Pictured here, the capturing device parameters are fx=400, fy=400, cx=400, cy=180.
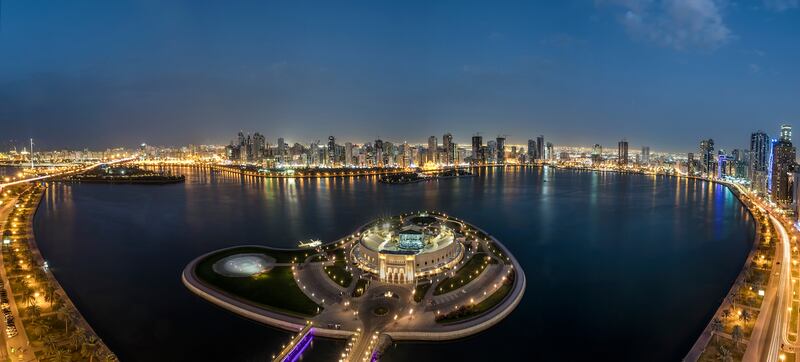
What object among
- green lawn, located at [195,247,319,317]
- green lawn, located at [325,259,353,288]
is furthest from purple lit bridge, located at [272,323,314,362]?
green lawn, located at [325,259,353,288]

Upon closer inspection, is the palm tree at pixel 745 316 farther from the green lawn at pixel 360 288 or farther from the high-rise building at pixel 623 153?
the high-rise building at pixel 623 153

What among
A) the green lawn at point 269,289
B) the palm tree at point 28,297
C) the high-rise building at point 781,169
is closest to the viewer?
the palm tree at point 28,297

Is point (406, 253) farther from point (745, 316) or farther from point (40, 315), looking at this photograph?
point (40, 315)

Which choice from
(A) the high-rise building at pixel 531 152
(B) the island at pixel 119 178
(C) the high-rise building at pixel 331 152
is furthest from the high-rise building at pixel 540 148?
(B) the island at pixel 119 178

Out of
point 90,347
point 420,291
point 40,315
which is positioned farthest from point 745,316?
point 40,315

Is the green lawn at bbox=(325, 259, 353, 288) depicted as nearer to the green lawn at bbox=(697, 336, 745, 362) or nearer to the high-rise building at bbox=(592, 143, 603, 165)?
the green lawn at bbox=(697, 336, 745, 362)

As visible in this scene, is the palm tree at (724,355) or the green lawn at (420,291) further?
the green lawn at (420,291)

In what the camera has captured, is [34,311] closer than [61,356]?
No
